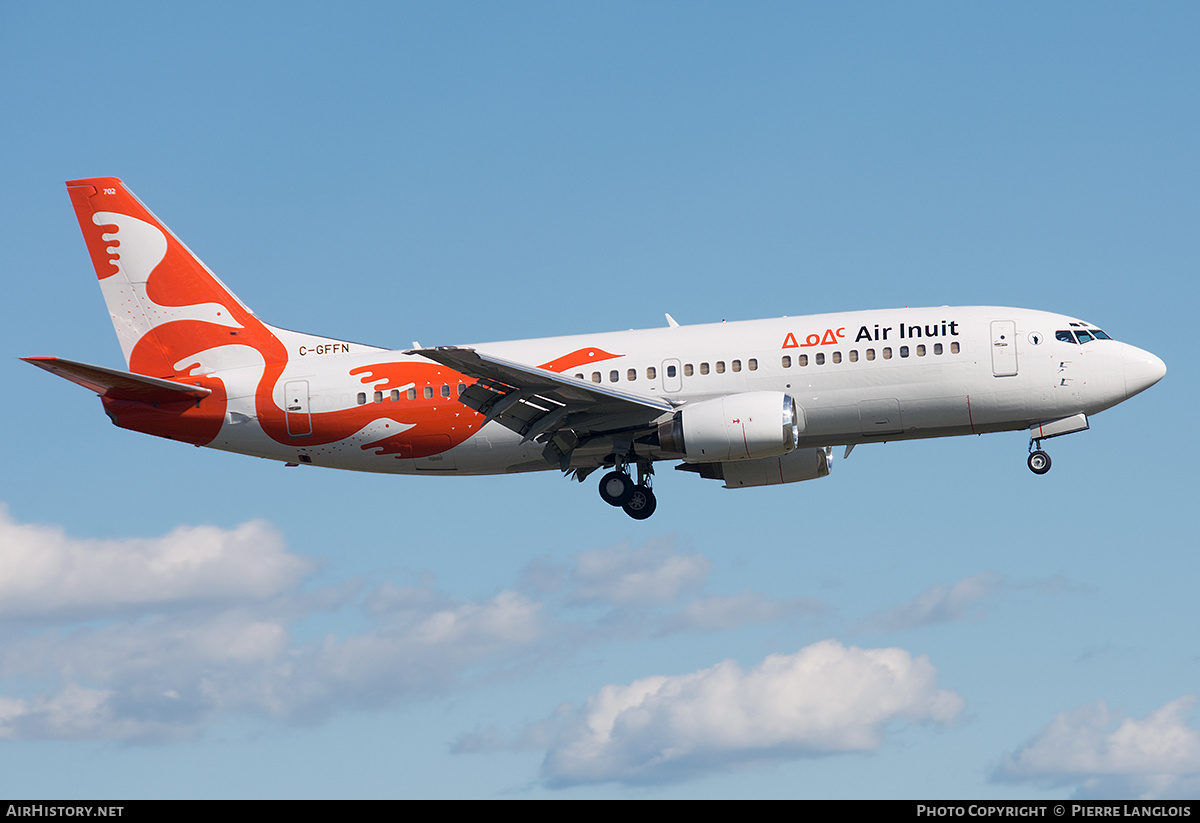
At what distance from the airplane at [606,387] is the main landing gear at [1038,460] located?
0.25ft

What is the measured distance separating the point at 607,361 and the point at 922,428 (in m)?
9.40

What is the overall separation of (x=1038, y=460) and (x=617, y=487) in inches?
491

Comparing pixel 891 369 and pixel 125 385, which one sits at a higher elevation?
pixel 125 385

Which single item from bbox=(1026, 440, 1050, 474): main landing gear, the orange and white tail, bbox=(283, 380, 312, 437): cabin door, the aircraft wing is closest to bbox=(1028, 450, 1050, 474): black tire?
bbox=(1026, 440, 1050, 474): main landing gear

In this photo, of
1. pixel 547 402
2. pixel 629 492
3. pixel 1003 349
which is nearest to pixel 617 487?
pixel 629 492

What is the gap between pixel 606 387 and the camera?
3947cm

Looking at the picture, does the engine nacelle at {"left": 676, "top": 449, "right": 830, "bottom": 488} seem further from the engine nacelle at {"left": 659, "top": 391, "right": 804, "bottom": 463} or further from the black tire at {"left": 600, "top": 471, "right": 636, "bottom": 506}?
the engine nacelle at {"left": 659, "top": 391, "right": 804, "bottom": 463}

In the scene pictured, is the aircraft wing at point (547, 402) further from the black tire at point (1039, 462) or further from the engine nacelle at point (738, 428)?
the black tire at point (1039, 462)

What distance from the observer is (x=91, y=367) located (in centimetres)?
3909

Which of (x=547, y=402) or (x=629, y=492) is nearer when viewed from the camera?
(x=547, y=402)

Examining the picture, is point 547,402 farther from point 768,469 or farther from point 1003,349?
point 1003,349
